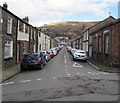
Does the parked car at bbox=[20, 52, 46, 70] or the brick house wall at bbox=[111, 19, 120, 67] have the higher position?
the brick house wall at bbox=[111, 19, 120, 67]

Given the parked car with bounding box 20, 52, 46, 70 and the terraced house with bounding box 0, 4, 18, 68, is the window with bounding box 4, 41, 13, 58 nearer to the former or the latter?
the terraced house with bounding box 0, 4, 18, 68

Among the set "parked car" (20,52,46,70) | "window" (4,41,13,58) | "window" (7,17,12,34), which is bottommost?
"parked car" (20,52,46,70)

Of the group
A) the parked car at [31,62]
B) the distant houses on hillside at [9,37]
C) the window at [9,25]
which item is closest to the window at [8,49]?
the distant houses on hillside at [9,37]

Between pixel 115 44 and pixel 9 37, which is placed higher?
pixel 9 37

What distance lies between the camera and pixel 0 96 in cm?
926

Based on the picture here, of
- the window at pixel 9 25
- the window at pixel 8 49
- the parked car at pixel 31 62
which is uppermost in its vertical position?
the window at pixel 9 25

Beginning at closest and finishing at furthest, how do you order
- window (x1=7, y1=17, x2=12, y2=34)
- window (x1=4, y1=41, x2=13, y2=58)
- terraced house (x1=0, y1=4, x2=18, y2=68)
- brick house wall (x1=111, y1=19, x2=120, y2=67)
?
terraced house (x1=0, y1=4, x2=18, y2=68), window (x1=4, y1=41, x2=13, y2=58), window (x1=7, y1=17, x2=12, y2=34), brick house wall (x1=111, y1=19, x2=120, y2=67)

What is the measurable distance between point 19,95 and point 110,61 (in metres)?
17.0

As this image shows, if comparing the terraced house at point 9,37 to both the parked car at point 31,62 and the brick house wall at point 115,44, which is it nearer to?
the parked car at point 31,62

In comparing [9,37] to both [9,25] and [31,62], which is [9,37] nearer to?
[9,25]

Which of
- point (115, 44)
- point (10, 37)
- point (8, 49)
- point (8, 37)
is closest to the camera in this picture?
point (8, 37)

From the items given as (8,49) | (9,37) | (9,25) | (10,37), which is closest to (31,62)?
(8,49)

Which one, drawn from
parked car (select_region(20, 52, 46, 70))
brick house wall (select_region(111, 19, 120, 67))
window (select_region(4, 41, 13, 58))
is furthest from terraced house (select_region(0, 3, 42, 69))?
brick house wall (select_region(111, 19, 120, 67))

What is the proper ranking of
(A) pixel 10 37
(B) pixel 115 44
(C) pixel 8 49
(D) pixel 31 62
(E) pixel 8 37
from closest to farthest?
(D) pixel 31 62 → (E) pixel 8 37 → (C) pixel 8 49 → (A) pixel 10 37 → (B) pixel 115 44
